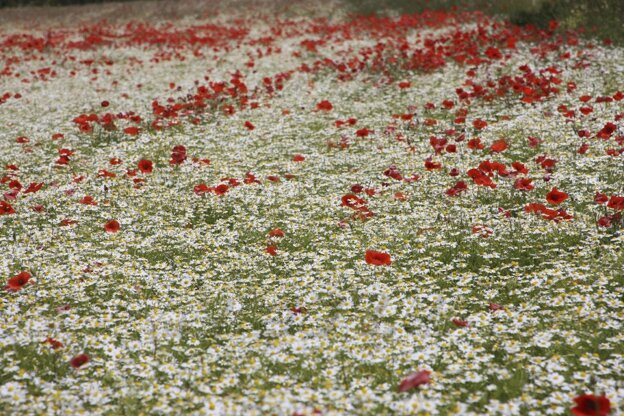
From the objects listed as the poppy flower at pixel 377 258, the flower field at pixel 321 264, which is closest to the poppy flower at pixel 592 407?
the flower field at pixel 321 264

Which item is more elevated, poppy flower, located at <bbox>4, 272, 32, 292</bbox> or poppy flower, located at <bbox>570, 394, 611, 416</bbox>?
poppy flower, located at <bbox>570, 394, 611, 416</bbox>

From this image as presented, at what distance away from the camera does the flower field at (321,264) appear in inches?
165

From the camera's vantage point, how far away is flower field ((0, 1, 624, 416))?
420cm

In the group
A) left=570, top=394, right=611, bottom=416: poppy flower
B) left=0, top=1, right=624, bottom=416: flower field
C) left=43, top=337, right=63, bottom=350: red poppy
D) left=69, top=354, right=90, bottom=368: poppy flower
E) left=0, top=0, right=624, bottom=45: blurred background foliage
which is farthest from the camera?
left=0, top=0, right=624, bottom=45: blurred background foliage

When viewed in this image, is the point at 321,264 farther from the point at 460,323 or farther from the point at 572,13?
the point at 572,13

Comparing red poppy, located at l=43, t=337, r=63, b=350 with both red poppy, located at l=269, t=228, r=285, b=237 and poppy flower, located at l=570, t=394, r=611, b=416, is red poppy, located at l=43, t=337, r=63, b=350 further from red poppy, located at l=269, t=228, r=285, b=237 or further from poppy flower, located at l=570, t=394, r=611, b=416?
poppy flower, located at l=570, t=394, r=611, b=416

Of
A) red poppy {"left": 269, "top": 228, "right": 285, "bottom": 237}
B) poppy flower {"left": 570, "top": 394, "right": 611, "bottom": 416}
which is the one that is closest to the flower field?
poppy flower {"left": 570, "top": 394, "right": 611, "bottom": 416}

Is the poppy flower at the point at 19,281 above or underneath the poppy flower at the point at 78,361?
above

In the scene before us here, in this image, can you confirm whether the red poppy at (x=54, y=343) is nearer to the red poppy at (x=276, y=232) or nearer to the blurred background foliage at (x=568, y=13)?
the red poppy at (x=276, y=232)

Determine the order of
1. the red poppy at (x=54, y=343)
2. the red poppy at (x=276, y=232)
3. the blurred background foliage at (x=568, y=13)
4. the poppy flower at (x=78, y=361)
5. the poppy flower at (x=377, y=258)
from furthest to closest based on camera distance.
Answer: the blurred background foliage at (x=568, y=13) → the red poppy at (x=276, y=232) → the poppy flower at (x=377, y=258) → the red poppy at (x=54, y=343) → the poppy flower at (x=78, y=361)

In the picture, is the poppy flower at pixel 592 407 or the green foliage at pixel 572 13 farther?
the green foliage at pixel 572 13

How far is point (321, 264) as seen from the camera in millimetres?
6246

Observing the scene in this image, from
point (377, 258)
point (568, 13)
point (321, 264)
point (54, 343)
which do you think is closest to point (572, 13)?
point (568, 13)

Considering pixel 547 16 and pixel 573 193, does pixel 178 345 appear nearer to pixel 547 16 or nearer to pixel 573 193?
pixel 573 193
